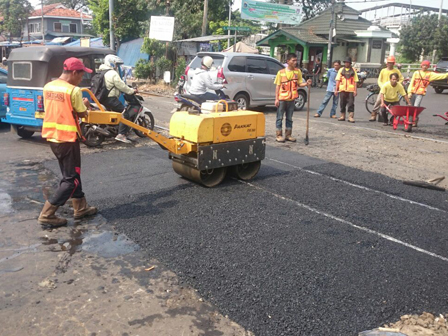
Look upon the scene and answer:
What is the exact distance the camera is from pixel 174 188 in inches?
264

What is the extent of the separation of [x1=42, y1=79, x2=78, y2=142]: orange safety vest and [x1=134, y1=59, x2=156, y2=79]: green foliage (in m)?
22.0

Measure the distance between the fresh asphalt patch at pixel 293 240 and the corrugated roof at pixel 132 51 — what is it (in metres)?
27.2

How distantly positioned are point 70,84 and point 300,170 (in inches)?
164

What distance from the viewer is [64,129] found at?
514 cm

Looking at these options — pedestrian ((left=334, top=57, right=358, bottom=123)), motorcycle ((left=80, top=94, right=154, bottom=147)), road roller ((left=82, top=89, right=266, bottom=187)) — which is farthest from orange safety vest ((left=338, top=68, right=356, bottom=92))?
road roller ((left=82, top=89, right=266, bottom=187))

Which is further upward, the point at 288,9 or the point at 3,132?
the point at 288,9

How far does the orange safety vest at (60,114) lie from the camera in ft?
16.8

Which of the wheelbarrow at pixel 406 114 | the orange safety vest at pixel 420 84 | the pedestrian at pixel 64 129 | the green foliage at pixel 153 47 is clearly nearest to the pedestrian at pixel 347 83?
the wheelbarrow at pixel 406 114

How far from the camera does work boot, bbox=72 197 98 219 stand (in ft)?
17.8

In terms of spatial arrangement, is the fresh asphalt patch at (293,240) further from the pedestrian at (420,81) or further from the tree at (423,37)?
the tree at (423,37)

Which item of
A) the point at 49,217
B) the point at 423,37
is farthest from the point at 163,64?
the point at 423,37

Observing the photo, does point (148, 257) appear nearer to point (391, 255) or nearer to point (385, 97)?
point (391, 255)

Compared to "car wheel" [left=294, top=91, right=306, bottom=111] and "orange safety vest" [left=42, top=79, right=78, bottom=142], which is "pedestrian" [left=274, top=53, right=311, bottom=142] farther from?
"car wheel" [left=294, top=91, right=306, bottom=111]

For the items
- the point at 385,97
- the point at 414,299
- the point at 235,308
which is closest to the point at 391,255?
the point at 414,299
